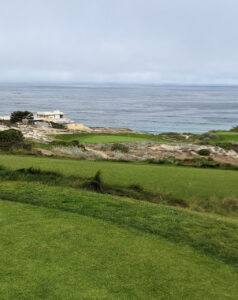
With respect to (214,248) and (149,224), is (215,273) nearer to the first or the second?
(214,248)

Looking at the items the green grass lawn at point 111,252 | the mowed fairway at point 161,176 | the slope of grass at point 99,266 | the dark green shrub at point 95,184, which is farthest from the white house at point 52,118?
the slope of grass at point 99,266

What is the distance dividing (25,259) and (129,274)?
1.22 metres

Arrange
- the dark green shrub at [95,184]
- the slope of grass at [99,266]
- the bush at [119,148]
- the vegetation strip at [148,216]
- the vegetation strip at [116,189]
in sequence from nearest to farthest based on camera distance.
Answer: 1. the slope of grass at [99,266]
2. the vegetation strip at [148,216]
3. the vegetation strip at [116,189]
4. the dark green shrub at [95,184]
5. the bush at [119,148]

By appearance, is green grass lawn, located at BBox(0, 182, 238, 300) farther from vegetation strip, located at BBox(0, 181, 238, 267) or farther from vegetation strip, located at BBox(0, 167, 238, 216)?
vegetation strip, located at BBox(0, 167, 238, 216)

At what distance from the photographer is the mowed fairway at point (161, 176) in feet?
28.0

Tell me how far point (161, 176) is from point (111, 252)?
16.2ft

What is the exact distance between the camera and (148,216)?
21.4 ft

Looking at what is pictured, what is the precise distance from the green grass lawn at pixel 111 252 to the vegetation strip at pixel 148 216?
16mm

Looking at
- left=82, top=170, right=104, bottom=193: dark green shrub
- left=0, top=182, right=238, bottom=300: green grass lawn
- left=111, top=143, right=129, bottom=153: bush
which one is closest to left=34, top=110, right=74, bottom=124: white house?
left=111, top=143, right=129, bottom=153: bush

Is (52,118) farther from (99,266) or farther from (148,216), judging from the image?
(99,266)

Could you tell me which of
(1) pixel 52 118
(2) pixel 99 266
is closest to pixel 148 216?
(2) pixel 99 266

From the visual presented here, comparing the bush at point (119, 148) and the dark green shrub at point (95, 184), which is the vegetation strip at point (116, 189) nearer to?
the dark green shrub at point (95, 184)

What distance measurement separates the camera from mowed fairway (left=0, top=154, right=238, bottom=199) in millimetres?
8547

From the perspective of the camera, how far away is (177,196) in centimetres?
855
